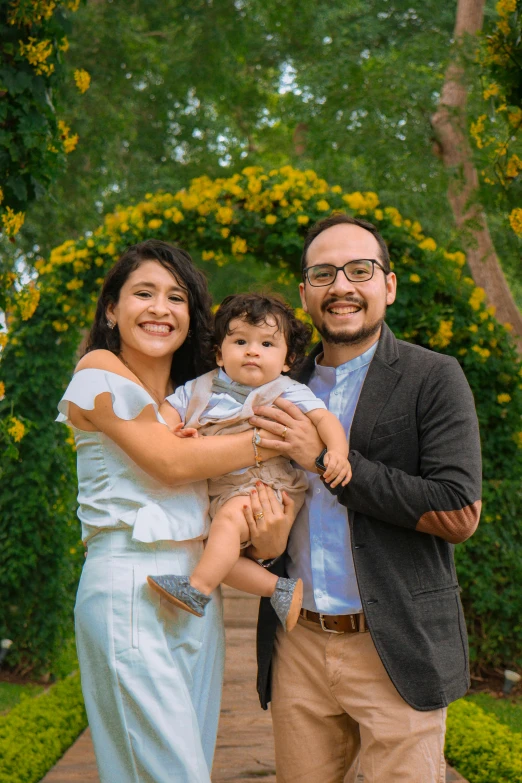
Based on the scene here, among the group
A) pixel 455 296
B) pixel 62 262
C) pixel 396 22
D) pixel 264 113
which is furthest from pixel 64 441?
pixel 264 113

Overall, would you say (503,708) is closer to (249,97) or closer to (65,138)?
(65,138)

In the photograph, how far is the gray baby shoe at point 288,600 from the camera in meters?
2.31

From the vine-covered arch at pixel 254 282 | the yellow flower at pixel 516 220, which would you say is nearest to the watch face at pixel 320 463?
the yellow flower at pixel 516 220

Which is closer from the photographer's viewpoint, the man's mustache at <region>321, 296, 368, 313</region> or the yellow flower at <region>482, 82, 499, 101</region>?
the man's mustache at <region>321, 296, 368, 313</region>

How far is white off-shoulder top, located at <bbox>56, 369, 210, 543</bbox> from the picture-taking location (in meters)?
2.19

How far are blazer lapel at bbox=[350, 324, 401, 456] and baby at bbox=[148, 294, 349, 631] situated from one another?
8 centimetres

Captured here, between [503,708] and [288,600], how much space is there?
3404 millimetres

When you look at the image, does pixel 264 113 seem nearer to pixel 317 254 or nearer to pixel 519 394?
pixel 519 394

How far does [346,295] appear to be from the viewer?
8.16 ft

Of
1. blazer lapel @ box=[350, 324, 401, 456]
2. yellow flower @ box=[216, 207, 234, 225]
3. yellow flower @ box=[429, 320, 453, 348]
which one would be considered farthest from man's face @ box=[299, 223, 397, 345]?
yellow flower @ box=[216, 207, 234, 225]

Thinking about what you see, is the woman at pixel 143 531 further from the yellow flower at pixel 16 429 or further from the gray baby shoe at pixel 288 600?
the yellow flower at pixel 16 429

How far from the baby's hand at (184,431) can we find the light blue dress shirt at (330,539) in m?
0.40

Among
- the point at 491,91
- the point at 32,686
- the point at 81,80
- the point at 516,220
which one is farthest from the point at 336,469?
the point at 32,686

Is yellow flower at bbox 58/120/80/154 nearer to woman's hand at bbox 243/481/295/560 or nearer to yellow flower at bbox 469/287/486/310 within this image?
woman's hand at bbox 243/481/295/560
